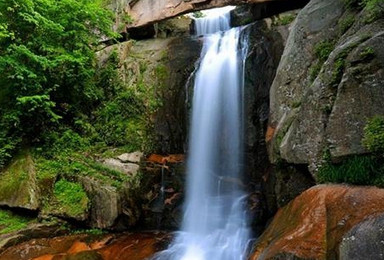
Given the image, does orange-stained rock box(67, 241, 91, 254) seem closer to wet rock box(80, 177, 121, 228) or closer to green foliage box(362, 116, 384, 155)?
wet rock box(80, 177, 121, 228)

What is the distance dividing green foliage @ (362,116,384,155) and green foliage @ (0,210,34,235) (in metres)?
6.94

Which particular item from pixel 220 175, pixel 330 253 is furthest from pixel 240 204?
pixel 330 253

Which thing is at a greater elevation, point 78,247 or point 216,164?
point 216,164

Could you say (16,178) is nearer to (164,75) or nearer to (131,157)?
(131,157)

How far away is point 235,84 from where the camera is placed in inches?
380

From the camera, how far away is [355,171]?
13.2 feet

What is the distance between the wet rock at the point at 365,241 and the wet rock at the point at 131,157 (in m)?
6.69

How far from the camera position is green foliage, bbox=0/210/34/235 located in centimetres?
709

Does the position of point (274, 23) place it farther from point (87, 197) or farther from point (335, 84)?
point (87, 197)

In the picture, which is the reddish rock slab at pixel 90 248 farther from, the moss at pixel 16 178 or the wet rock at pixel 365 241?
the wet rock at pixel 365 241

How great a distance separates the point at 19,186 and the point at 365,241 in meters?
7.38

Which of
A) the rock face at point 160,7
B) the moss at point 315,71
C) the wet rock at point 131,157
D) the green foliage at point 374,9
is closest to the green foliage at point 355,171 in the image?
the moss at point 315,71

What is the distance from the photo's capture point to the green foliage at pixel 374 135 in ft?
12.5

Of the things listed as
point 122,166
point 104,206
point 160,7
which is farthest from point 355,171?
→ point 160,7
